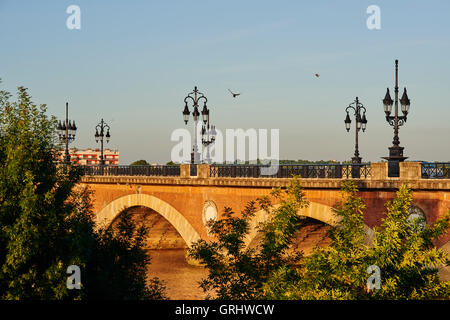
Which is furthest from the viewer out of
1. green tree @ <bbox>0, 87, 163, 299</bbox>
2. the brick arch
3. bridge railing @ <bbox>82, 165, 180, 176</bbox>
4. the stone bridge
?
bridge railing @ <bbox>82, 165, 180, 176</bbox>

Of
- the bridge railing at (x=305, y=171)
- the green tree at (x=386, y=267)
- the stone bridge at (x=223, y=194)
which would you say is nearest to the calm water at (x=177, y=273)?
the stone bridge at (x=223, y=194)

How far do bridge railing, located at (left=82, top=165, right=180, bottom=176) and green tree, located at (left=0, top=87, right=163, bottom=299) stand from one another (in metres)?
15.0

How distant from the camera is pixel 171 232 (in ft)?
132

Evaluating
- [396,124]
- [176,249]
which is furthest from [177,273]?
[396,124]

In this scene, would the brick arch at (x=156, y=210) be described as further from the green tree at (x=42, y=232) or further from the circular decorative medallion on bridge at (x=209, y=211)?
the green tree at (x=42, y=232)

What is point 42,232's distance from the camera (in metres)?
12.0

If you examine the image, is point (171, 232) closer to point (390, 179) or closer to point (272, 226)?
point (390, 179)

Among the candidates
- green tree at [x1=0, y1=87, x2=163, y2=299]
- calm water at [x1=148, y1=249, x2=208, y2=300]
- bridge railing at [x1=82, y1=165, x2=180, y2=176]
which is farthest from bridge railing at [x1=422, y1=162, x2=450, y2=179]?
bridge railing at [x1=82, y1=165, x2=180, y2=176]

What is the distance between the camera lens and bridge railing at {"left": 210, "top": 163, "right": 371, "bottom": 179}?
70.1 ft

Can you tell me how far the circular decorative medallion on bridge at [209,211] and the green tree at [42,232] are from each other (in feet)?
40.3

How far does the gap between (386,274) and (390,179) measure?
9.19 meters

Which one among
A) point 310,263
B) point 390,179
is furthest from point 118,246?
point 390,179

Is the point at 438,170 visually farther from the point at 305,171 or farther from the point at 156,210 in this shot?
the point at 156,210

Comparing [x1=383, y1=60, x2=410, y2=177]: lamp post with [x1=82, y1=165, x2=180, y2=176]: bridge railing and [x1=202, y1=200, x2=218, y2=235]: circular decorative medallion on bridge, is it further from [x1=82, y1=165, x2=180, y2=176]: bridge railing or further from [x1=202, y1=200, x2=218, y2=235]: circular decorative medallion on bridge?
[x1=82, y1=165, x2=180, y2=176]: bridge railing
